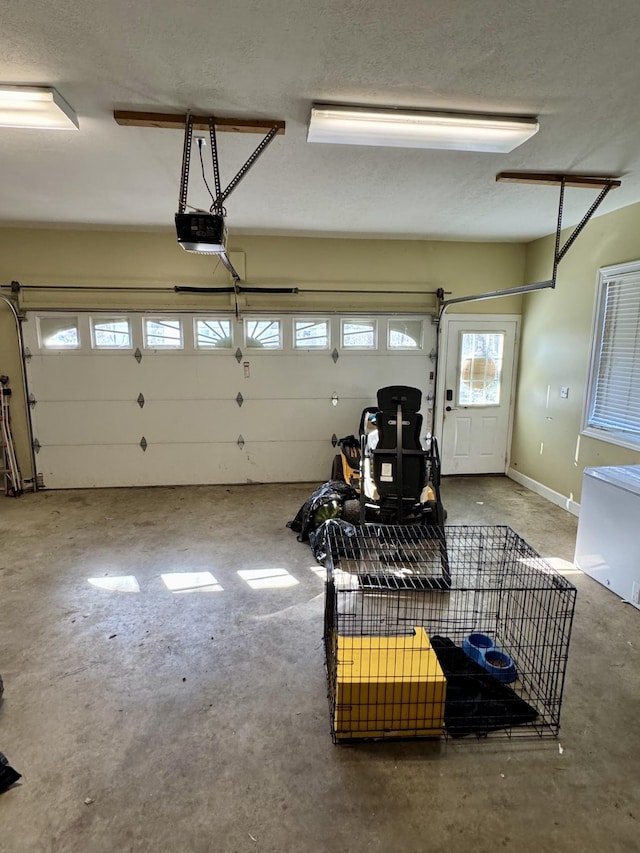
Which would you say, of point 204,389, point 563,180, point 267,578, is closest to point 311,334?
point 204,389

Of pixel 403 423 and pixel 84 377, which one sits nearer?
pixel 403 423

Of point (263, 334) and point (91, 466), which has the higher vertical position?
point (263, 334)

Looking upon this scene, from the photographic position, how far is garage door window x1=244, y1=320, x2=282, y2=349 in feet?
17.4

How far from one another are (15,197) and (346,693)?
14.9 ft

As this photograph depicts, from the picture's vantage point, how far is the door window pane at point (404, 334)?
548 centimetres

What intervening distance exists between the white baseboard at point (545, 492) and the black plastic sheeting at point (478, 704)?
9.56ft

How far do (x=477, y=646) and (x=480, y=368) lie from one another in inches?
158

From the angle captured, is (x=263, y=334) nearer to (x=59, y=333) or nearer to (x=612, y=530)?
(x=59, y=333)

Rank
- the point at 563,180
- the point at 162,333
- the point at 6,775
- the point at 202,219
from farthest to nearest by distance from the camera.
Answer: the point at 162,333 < the point at 563,180 < the point at 202,219 < the point at 6,775

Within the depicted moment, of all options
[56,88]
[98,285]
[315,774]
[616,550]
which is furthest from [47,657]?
[98,285]

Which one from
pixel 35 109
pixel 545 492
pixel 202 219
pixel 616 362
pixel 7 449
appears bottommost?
pixel 545 492

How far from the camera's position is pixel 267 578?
3.35 meters

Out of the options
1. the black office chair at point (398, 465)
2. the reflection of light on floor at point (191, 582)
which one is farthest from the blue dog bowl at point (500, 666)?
the reflection of light on floor at point (191, 582)


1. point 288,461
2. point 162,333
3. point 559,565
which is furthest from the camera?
point 288,461
